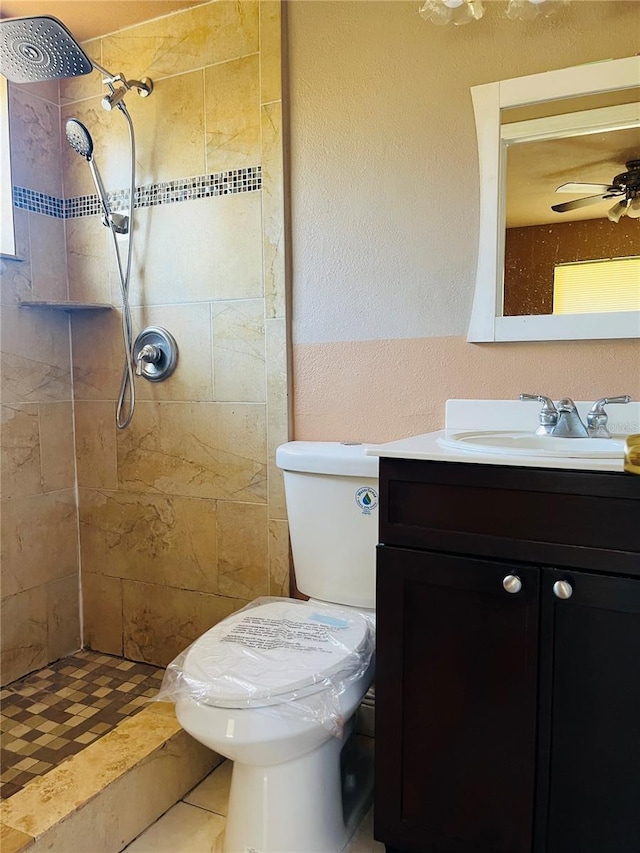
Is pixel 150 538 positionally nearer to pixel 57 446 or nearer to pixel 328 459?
pixel 57 446

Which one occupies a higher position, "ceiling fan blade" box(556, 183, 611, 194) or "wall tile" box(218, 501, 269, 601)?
"ceiling fan blade" box(556, 183, 611, 194)

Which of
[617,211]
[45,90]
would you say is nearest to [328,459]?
[617,211]

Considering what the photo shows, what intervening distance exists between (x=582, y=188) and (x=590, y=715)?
43.6 inches

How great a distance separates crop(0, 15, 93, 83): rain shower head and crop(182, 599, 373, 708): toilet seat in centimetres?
144

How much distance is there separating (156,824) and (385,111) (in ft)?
6.05

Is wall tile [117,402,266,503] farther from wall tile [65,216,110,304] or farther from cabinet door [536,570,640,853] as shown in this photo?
cabinet door [536,570,640,853]

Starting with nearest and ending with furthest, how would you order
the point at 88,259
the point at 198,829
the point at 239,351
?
the point at 198,829 → the point at 239,351 → the point at 88,259

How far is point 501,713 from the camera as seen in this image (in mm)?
1104

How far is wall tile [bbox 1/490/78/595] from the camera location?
191cm

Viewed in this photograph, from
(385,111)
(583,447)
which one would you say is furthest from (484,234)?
(583,447)

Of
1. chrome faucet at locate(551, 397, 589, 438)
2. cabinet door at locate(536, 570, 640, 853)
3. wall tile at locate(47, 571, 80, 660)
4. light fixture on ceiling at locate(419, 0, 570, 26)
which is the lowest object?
wall tile at locate(47, 571, 80, 660)

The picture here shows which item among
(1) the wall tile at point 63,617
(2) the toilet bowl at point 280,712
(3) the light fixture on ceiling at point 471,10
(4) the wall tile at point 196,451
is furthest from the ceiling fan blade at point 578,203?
(1) the wall tile at point 63,617

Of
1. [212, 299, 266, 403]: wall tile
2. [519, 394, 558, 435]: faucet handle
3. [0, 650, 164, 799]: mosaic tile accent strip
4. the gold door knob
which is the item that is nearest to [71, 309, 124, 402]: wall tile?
[212, 299, 266, 403]: wall tile

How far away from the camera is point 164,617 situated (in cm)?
199
